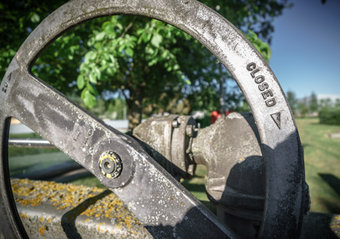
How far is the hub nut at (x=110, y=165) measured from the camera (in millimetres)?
961

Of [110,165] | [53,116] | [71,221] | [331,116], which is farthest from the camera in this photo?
[331,116]

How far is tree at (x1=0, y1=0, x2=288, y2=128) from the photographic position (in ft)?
8.63

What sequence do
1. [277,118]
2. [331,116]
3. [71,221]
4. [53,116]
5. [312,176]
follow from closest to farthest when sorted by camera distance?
[277,118], [53,116], [71,221], [312,176], [331,116]

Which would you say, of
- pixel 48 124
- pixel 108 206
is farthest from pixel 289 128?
pixel 108 206

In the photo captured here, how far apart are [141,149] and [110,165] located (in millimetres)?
176

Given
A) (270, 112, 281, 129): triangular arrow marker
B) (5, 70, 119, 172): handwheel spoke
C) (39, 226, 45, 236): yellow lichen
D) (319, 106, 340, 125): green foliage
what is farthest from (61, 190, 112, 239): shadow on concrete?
(319, 106, 340, 125): green foliage

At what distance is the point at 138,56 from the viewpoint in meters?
4.33

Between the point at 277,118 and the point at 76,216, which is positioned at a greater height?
the point at 277,118

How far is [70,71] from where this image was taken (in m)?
4.58

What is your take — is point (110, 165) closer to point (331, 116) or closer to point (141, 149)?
point (141, 149)

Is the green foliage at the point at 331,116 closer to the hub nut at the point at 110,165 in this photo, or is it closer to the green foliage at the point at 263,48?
the green foliage at the point at 263,48

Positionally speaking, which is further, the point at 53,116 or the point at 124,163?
the point at 53,116

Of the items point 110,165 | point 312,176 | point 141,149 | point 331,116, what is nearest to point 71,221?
point 110,165

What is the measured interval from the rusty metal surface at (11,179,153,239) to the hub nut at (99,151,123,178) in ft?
1.83
